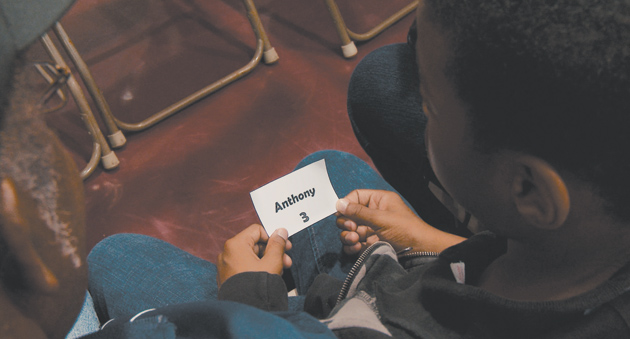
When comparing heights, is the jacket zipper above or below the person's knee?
above

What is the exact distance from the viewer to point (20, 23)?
0.39m

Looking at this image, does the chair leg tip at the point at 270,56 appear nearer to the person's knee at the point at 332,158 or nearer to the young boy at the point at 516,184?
the person's knee at the point at 332,158

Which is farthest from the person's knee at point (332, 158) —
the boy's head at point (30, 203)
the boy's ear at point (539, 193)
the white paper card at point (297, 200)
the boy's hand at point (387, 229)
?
the boy's head at point (30, 203)

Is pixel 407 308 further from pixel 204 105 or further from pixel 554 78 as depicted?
pixel 204 105

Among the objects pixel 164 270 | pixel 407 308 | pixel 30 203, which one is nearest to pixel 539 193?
pixel 407 308

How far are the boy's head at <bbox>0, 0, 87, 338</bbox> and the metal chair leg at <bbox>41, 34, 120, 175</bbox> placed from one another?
124cm

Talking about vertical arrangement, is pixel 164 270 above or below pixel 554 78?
below

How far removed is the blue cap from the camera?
0.37 m

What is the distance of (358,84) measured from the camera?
4.29 ft

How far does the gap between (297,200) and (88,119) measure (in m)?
0.90

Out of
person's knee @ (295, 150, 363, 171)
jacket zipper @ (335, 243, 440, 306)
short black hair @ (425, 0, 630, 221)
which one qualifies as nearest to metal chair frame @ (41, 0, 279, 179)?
person's knee @ (295, 150, 363, 171)

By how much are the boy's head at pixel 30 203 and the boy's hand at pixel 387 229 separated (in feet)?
2.00

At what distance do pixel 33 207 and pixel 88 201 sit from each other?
4.51 ft

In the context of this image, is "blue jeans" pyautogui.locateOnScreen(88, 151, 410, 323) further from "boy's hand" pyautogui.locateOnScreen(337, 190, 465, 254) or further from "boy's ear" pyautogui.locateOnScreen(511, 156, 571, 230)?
"boy's ear" pyautogui.locateOnScreen(511, 156, 571, 230)
